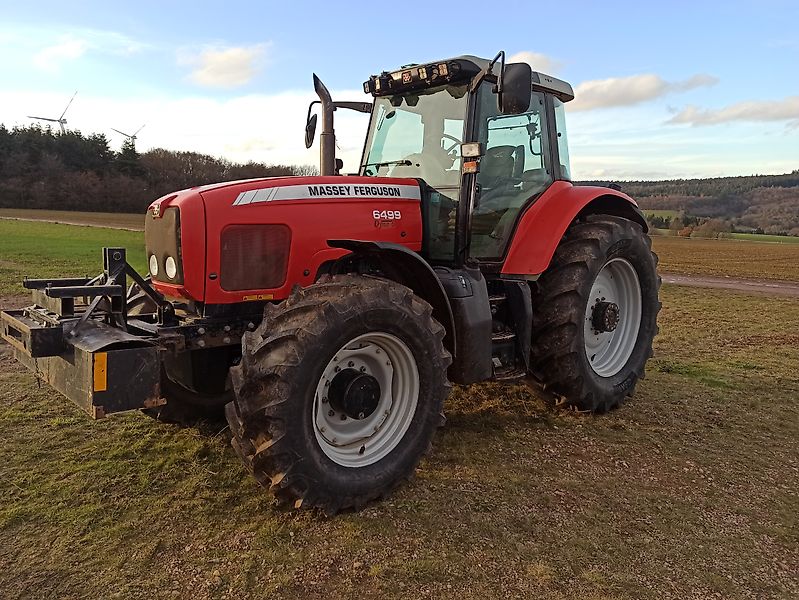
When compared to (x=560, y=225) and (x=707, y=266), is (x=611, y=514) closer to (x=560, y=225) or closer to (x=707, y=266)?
(x=560, y=225)

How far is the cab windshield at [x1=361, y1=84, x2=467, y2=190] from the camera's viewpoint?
4633mm

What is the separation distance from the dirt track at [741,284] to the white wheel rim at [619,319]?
1000 cm

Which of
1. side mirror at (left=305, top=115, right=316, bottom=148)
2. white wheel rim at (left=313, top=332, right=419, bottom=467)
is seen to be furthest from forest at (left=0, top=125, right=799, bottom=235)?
white wheel rim at (left=313, top=332, right=419, bottom=467)

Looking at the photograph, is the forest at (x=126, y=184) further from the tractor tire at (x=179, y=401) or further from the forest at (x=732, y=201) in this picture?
the tractor tire at (x=179, y=401)

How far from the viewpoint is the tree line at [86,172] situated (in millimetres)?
52938

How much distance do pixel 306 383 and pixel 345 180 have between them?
5.07 feet

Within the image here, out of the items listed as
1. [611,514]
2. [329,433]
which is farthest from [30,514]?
[611,514]

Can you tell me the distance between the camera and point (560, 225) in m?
4.82

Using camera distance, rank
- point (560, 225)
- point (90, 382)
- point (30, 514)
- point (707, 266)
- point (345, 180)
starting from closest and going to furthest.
→ point (90, 382) → point (30, 514) → point (345, 180) → point (560, 225) → point (707, 266)

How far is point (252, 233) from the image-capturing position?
3.71 m

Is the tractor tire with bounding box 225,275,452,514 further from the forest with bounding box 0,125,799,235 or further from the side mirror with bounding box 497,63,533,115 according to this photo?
the forest with bounding box 0,125,799,235

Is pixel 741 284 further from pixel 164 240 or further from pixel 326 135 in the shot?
pixel 164 240

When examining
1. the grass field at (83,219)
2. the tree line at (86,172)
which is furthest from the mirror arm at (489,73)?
the tree line at (86,172)

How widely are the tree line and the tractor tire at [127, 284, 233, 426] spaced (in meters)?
45.2
